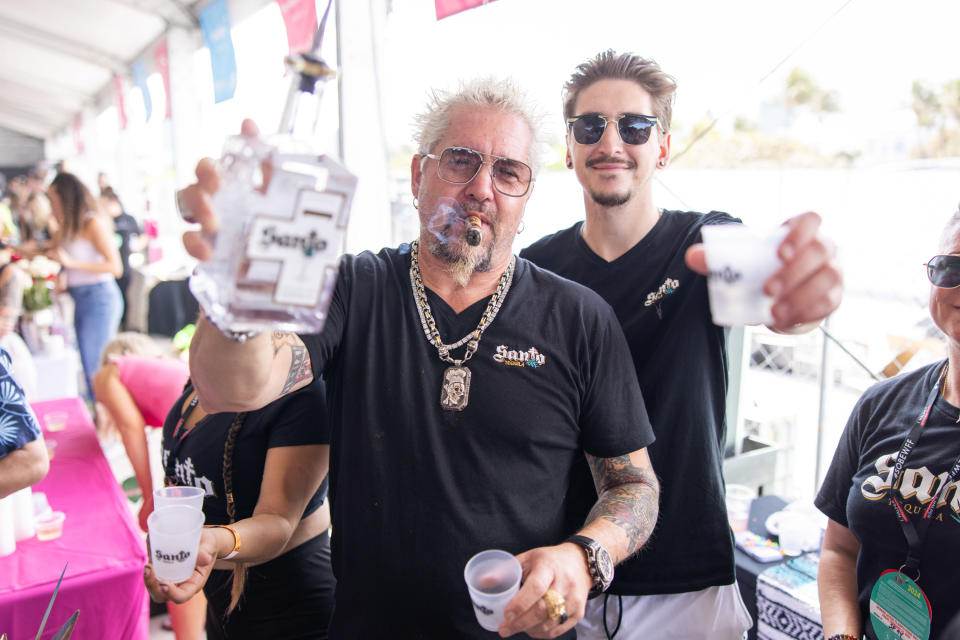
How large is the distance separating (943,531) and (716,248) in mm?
1091

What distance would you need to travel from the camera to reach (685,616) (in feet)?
6.02

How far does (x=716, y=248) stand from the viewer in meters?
0.96

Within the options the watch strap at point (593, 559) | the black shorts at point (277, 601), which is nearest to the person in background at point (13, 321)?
the black shorts at point (277, 601)

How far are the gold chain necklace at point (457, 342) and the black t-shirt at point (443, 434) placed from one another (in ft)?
0.05

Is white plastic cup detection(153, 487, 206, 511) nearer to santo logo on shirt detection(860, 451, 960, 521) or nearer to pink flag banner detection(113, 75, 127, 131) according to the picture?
santo logo on shirt detection(860, 451, 960, 521)

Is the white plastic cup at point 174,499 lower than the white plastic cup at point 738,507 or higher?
higher

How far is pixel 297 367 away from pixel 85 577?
1.30 meters

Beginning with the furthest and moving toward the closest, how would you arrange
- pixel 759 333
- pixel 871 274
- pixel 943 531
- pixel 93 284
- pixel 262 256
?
pixel 93 284
pixel 759 333
pixel 871 274
pixel 943 531
pixel 262 256

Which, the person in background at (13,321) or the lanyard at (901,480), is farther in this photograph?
the person in background at (13,321)

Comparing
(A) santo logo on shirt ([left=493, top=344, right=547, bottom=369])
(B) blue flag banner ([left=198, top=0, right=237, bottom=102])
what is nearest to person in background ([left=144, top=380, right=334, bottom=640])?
(A) santo logo on shirt ([left=493, top=344, right=547, bottom=369])

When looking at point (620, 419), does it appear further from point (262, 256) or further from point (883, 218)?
point (883, 218)

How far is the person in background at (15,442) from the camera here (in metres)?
1.84

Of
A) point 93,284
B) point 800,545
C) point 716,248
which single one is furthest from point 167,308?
point 716,248

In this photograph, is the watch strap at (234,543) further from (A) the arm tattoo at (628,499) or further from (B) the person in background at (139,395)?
(B) the person in background at (139,395)
